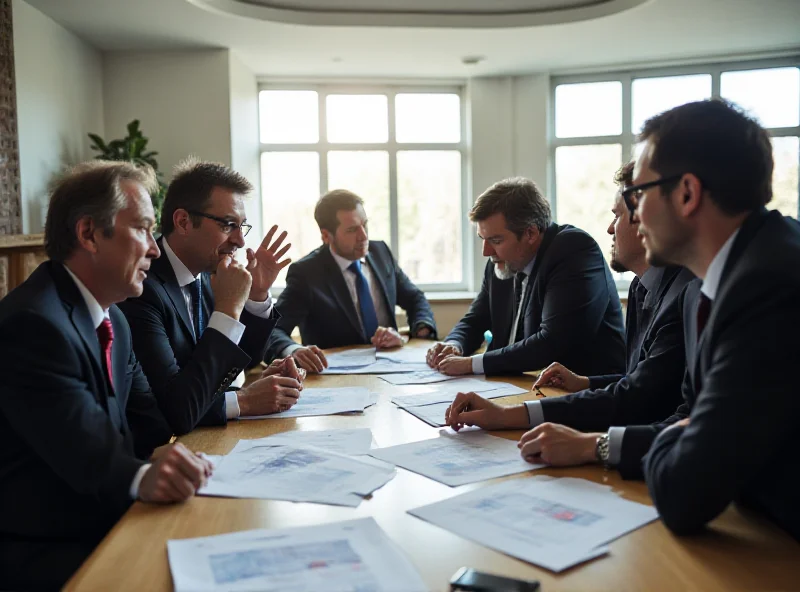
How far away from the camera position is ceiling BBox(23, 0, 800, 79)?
17.7 ft

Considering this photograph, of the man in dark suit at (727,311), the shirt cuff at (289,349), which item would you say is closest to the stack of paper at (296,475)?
the man in dark suit at (727,311)

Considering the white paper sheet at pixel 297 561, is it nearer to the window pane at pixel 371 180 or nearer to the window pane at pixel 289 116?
the window pane at pixel 371 180

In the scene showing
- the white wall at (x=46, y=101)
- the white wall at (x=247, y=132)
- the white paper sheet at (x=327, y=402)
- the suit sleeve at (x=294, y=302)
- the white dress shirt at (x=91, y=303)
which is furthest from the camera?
the white wall at (x=247, y=132)

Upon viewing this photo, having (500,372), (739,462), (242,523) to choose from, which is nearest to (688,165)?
(739,462)

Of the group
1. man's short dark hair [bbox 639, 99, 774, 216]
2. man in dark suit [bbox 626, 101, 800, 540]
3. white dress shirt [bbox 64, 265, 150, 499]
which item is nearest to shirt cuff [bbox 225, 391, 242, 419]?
white dress shirt [bbox 64, 265, 150, 499]

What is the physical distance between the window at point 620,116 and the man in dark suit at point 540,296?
448 cm

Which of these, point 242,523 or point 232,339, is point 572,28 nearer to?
point 232,339

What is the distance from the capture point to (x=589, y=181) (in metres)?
7.67

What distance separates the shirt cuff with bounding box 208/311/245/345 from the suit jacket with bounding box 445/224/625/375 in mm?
1023

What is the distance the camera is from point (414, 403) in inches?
87.4

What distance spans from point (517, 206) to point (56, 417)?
7.18 feet

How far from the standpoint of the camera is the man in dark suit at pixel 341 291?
3918mm

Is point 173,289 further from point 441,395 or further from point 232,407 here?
point 441,395

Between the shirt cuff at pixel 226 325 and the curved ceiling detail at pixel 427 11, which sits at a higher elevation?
the curved ceiling detail at pixel 427 11
